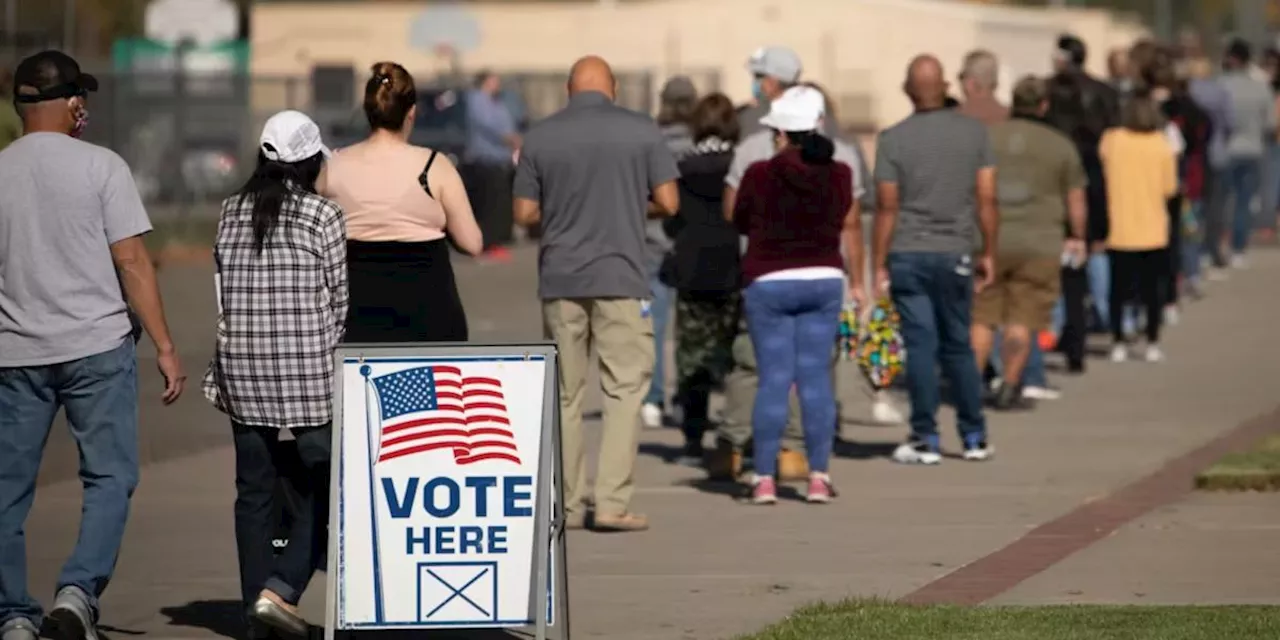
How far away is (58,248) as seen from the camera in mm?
8594

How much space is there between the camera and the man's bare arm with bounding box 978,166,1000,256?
13.4m

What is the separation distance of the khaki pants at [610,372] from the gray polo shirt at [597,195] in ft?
0.27

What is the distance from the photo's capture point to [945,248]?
13.2 metres

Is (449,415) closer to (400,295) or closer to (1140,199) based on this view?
(400,295)

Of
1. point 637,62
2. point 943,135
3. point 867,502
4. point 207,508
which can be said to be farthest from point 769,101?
point 637,62

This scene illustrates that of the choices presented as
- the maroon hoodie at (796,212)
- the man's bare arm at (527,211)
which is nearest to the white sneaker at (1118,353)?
the maroon hoodie at (796,212)

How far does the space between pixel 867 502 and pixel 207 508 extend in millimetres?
2932

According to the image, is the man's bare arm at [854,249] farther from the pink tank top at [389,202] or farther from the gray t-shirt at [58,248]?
the gray t-shirt at [58,248]

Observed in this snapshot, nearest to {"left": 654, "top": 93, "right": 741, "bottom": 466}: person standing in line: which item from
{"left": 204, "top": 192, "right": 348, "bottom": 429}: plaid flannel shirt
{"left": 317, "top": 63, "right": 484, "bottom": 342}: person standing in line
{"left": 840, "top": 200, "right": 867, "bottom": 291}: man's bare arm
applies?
{"left": 840, "top": 200, "right": 867, "bottom": 291}: man's bare arm

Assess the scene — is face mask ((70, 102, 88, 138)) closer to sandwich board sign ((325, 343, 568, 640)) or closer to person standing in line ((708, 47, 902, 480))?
sandwich board sign ((325, 343, 568, 640))

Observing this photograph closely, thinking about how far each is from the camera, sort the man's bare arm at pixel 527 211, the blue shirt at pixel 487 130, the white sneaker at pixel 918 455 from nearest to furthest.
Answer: the man's bare arm at pixel 527 211 < the white sneaker at pixel 918 455 < the blue shirt at pixel 487 130

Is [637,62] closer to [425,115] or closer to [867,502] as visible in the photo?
[425,115]

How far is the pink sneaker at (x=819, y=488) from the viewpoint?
11922 mm

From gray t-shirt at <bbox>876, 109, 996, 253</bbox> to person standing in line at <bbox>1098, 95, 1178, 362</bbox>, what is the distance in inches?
190
